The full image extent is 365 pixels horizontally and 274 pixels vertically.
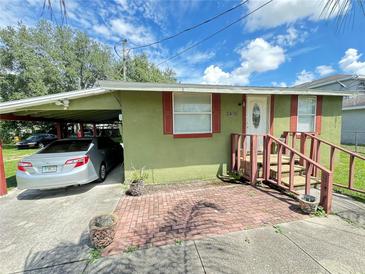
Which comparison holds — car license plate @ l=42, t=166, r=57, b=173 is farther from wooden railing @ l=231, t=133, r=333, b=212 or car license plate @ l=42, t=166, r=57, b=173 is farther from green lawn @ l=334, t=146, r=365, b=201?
green lawn @ l=334, t=146, r=365, b=201

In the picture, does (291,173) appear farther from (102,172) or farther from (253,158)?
(102,172)

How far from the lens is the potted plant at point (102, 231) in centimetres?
264

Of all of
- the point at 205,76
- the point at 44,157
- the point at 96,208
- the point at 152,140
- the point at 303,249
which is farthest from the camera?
the point at 205,76

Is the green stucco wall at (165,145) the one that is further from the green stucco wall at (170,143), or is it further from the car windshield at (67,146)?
the car windshield at (67,146)

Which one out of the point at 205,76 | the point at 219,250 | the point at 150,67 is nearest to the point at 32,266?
the point at 219,250

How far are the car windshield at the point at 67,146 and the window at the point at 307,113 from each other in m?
7.61

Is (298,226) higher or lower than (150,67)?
lower

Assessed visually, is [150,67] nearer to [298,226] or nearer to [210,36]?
[210,36]

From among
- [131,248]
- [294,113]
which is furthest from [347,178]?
[131,248]

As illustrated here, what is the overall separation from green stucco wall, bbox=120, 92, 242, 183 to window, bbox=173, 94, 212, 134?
36 centimetres

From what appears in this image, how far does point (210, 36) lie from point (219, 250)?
961 centimetres

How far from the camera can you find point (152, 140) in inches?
218

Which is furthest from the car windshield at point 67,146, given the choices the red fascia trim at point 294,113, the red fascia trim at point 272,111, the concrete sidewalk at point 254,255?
the red fascia trim at point 294,113

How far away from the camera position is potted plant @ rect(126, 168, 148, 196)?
4.76m
